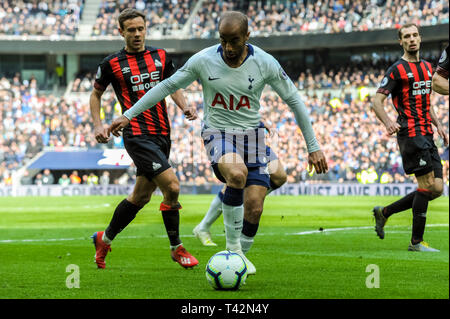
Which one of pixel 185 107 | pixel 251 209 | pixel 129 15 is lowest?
pixel 251 209

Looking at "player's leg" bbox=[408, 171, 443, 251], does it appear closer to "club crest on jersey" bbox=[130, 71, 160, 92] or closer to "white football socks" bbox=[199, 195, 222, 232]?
"white football socks" bbox=[199, 195, 222, 232]

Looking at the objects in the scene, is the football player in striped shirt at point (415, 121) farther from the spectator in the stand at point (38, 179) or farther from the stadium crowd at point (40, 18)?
the stadium crowd at point (40, 18)

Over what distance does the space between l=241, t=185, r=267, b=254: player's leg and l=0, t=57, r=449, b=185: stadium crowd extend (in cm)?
2367

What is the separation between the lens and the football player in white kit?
6457 mm

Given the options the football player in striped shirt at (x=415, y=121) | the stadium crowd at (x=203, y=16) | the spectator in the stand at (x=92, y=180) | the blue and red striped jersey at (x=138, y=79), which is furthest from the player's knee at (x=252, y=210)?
the stadium crowd at (x=203, y=16)

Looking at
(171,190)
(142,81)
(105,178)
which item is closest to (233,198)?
(171,190)

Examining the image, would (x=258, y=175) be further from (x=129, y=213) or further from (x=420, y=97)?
(x=420, y=97)

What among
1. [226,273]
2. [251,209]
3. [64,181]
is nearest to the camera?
[226,273]

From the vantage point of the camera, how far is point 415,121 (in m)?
9.76

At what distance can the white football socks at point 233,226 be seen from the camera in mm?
6684

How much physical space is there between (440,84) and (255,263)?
2.85m

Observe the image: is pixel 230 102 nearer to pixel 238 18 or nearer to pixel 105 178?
pixel 238 18
